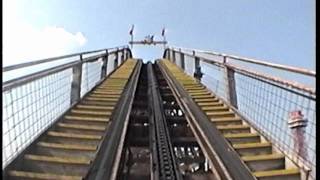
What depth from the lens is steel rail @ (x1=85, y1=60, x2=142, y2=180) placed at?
4.42 metres

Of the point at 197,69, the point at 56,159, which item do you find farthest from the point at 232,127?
the point at 197,69

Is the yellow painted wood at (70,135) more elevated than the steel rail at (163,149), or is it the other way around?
the yellow painted wood at (70,135)

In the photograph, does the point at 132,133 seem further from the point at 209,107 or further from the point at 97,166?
the point at 97,166

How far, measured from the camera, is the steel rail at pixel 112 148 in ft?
14.5

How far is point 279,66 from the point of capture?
4.73 metres

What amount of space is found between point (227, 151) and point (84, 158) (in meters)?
1.46

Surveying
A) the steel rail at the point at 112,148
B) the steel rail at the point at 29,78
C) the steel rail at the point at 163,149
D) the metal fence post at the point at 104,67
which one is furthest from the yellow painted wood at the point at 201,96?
Result: the metal fence post at the point at 104,67

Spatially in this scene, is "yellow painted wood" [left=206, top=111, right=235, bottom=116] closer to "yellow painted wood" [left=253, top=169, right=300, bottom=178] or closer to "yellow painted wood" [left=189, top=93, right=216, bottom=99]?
"yellow painted wood" [left=189, top=93, right=216, bottom=99]

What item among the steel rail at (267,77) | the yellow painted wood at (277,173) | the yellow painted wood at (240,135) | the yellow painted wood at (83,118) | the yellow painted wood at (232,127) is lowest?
the yellow painted wood at (277,173)

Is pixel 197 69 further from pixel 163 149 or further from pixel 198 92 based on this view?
pixel 163 149

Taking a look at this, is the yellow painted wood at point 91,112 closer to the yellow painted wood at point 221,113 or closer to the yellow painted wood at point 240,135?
the yellow painted wood at point 221,113

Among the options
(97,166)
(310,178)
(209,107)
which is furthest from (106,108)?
(310,178)

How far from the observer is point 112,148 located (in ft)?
17.2

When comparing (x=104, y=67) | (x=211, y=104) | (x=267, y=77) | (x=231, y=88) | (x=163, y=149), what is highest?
(x=267, y=77)
